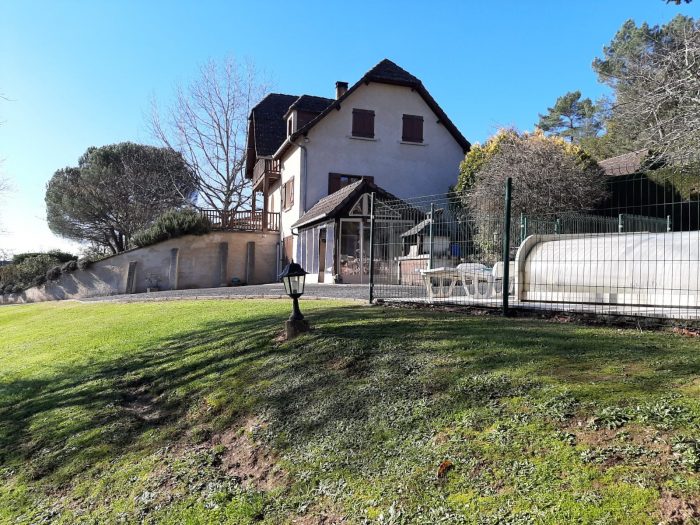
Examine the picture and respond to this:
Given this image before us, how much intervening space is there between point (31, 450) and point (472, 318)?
520 centimetres

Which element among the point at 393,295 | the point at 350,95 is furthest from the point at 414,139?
the point at 393,295

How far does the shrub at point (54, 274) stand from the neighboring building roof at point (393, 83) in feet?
42.2

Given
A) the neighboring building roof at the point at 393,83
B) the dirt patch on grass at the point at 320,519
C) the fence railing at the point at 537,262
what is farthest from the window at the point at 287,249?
the dirt patch on grass at the point at 320,519

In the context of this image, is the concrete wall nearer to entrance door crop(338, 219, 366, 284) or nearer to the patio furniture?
entrance door crop(338, 219, 366, 284)

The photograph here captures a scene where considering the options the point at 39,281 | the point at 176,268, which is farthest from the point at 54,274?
the point at 176,268

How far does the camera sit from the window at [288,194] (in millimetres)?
25375

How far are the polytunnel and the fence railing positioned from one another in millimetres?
13

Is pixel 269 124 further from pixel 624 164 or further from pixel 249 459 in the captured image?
pixel 249 459

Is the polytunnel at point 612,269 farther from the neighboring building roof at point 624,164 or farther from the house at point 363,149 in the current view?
the neighboring building roof at point 624,164

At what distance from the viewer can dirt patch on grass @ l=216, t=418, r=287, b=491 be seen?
139 inches

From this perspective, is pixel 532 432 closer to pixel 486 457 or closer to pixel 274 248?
pixel 486 457

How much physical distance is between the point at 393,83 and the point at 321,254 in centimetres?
943

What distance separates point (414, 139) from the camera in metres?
25.3

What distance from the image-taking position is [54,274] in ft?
88.0
